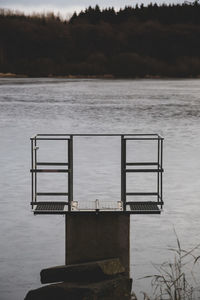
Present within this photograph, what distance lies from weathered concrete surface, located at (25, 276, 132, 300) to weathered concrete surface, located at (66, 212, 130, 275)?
52 centimetres

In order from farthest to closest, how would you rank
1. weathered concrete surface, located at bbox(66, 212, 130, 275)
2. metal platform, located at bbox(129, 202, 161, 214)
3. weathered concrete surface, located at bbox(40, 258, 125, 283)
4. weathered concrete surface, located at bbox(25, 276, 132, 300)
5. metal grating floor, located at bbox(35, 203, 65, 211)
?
metal grating floor, located at bbox(35, 203, 65, 211)
metal platform, located at bbox(129, 202, 161, 214)
weathered concrete surface, located at bbox(66, 212, 130, 275)
weathered concrete surface, located at bbox(40, 258, 125, 283)
weathered concrete surface, located at bbox(25, 276, 132, 300)

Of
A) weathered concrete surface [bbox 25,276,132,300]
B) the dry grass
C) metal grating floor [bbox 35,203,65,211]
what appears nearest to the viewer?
weathered concrete surface [bbox 25,276,132,300]

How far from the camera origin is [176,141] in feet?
124

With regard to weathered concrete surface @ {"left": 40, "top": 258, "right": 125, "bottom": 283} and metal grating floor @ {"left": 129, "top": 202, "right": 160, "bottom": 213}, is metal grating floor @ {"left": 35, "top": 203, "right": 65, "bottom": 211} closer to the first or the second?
weathered concrete surface @ {"left": 40, "top": 258, "right": 125, "bottom": 283}

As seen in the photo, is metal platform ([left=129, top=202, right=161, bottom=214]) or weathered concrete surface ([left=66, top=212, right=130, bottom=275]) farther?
metal platform ([left=129, top=202, right=161, bottom=214])

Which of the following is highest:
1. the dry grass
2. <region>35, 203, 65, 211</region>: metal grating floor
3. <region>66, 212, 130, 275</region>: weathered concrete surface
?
<region>35, 203, 65, 211</region>: metal grating floor

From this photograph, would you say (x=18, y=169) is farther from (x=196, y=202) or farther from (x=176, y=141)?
(x=176, y=141)

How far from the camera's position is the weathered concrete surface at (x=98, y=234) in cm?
998

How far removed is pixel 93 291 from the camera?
9.46m

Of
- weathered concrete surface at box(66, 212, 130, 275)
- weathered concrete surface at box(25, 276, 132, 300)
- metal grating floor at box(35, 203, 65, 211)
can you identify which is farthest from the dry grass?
metal grating floor at box(35, 203, 65, 211)

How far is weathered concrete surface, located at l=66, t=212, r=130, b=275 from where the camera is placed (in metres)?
9.98

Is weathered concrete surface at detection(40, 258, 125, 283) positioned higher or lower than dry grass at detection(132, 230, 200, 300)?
higher

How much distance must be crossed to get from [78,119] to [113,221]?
154ft

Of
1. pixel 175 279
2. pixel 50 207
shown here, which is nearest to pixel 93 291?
pixel 50 207
